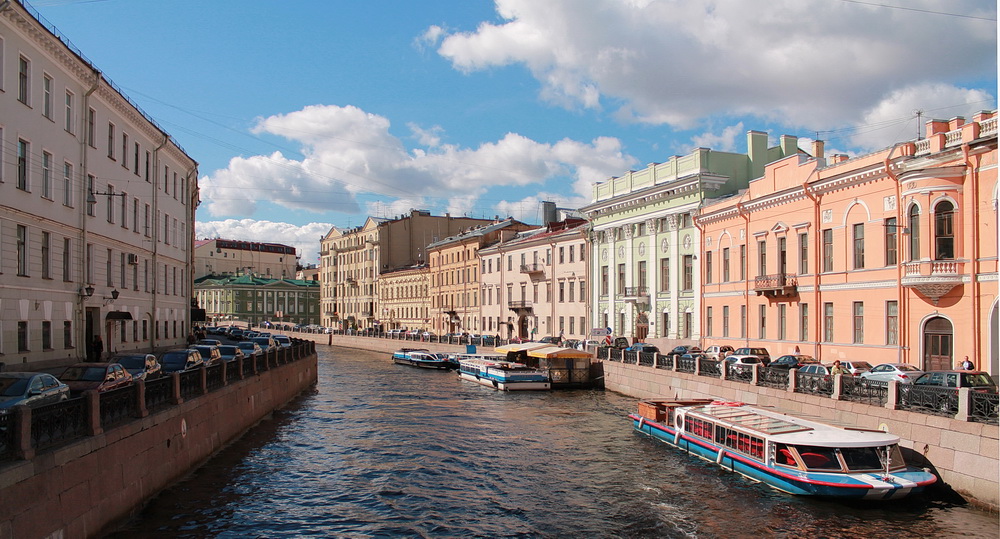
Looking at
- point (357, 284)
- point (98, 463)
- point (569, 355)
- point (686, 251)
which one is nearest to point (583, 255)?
point (686, 251)

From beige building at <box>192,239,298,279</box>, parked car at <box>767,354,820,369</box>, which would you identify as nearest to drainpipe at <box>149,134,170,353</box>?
parked car at <box>767,354,820,369</box>

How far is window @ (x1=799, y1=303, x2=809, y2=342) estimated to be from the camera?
32.9 metres

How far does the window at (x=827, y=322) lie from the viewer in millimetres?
31406

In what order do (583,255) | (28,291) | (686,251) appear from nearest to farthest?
1. (28,291)
2. (686,251)
3. (583,255)

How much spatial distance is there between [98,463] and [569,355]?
96.5 ft

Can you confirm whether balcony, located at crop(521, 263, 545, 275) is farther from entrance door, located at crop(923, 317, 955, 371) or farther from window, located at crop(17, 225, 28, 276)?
window, located at crop(17, 225, 28, 276)

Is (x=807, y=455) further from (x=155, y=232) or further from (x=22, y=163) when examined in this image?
(x=155, y=232)

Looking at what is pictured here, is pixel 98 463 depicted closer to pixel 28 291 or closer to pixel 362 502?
pixel 362 502

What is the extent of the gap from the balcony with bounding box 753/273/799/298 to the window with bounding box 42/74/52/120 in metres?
29.0

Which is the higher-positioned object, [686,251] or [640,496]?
[686,251]

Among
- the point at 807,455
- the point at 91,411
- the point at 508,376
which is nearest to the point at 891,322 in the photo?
the point at 807,455

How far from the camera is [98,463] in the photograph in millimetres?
12219

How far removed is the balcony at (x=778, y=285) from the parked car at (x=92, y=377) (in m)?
26.6

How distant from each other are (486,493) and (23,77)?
1918 cm
